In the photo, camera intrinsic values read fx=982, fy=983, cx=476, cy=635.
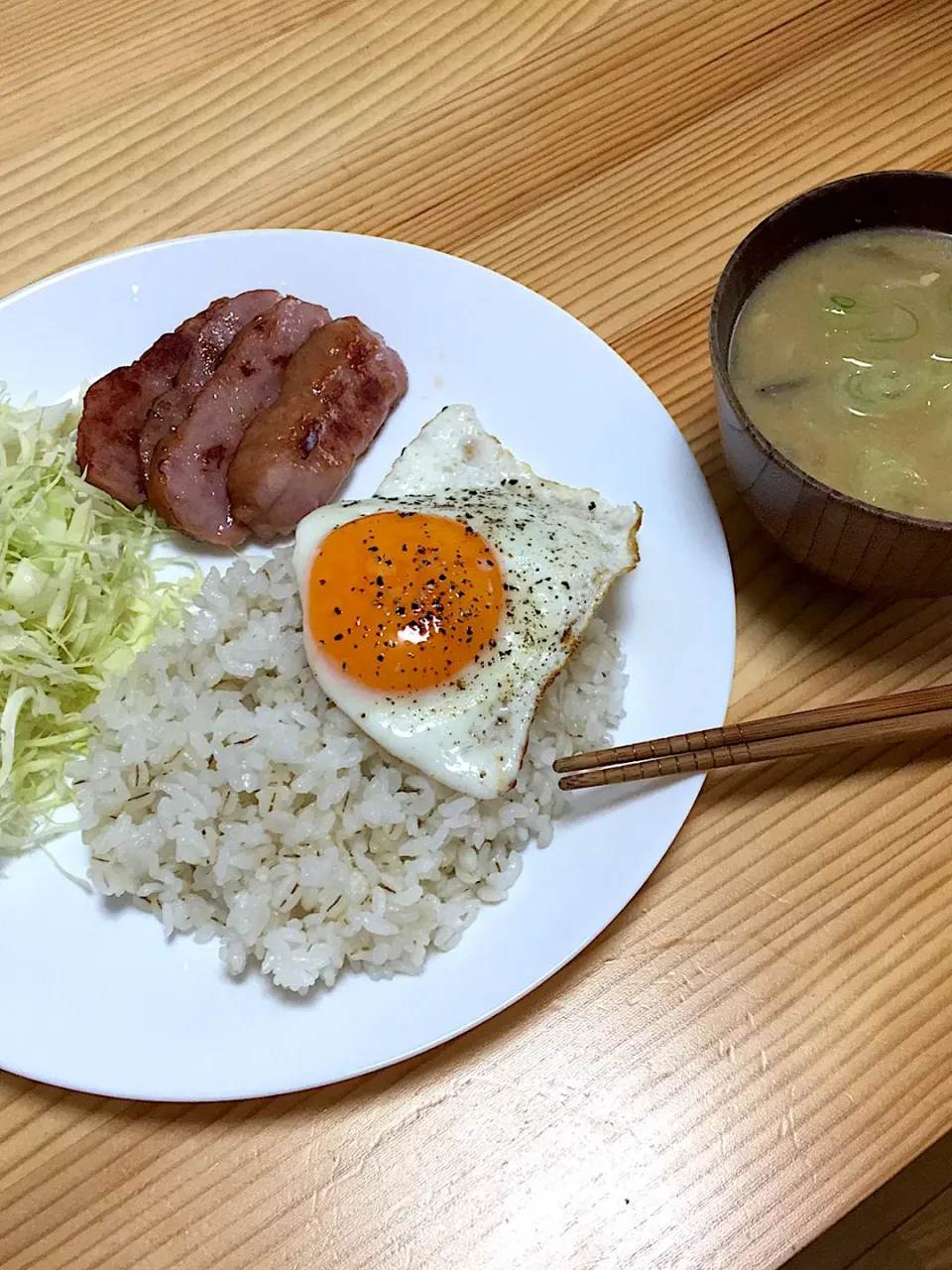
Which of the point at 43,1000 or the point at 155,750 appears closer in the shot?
the point at 43,1000

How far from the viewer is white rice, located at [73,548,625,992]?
207cm

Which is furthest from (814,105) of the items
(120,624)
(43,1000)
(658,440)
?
(43,1000)

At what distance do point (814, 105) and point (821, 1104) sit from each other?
9.75ft

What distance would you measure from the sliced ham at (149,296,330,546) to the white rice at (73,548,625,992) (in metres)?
0.35

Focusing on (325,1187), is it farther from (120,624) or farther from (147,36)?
(147,36)

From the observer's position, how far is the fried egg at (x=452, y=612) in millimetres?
2168

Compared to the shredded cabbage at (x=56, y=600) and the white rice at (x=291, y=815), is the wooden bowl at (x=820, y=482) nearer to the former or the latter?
the white rice at (x=291, y=815)

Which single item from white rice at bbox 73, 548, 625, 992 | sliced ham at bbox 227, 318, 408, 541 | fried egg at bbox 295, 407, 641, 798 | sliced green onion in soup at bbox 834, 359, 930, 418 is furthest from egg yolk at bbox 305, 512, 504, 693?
sliced green onion in soup at bbox 834, 359, 930, 418

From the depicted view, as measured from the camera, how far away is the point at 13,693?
232 cm

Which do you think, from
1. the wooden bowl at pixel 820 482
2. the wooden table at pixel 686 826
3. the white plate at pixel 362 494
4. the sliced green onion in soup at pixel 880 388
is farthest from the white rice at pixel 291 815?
the sliced green onion in soup at pixel 880 388

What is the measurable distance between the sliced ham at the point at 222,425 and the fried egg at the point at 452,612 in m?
0.34

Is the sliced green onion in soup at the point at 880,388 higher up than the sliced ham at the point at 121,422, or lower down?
lower down

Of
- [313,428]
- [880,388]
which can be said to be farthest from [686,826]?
[313,428]

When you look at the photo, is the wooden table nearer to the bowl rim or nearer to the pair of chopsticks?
the pair of chopsticks
